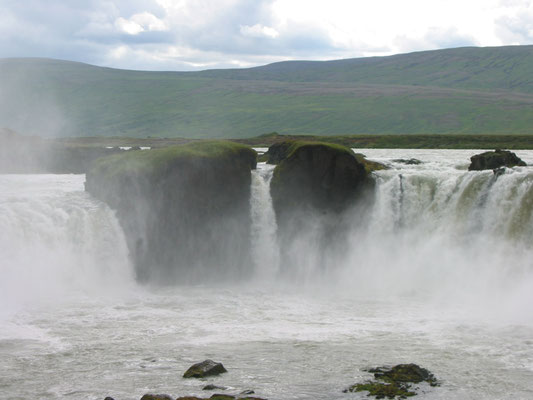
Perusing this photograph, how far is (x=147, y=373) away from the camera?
901 inches

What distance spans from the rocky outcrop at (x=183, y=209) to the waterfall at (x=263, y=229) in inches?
21.0

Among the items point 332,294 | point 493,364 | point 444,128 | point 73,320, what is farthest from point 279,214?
point 444,128

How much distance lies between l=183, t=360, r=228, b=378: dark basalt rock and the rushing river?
45 cm

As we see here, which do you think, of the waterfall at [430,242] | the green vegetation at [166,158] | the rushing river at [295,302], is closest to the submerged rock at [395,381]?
the rushing river at [295,302]

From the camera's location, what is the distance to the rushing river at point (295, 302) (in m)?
22.6

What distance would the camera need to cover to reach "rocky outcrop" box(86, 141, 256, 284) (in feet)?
138

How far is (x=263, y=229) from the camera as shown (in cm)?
4406

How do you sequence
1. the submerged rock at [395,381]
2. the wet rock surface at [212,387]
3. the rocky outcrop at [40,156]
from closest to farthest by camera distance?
the submerged rock at [395,381] → the wet rock surface at [212,387] → the rocky outcrop at [40,156]

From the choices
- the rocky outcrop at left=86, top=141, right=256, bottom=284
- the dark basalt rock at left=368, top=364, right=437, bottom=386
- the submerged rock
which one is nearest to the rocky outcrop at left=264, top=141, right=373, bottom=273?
the rocky outcrop at left=86, top=141, right=256, bottom=284

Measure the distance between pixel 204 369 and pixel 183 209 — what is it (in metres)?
21.1

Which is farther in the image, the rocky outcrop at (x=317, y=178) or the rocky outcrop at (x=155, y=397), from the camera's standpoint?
the rocky outcrop at (x=317, y=178)

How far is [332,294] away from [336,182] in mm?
7913

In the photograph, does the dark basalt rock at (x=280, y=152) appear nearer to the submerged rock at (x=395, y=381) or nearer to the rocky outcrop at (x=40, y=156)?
the rocky outcrop at (x=40, y=156)

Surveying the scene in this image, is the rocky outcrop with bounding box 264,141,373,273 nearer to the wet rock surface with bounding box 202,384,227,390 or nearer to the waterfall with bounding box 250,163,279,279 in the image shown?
the waterfall with bounding box 250,163,279,279
